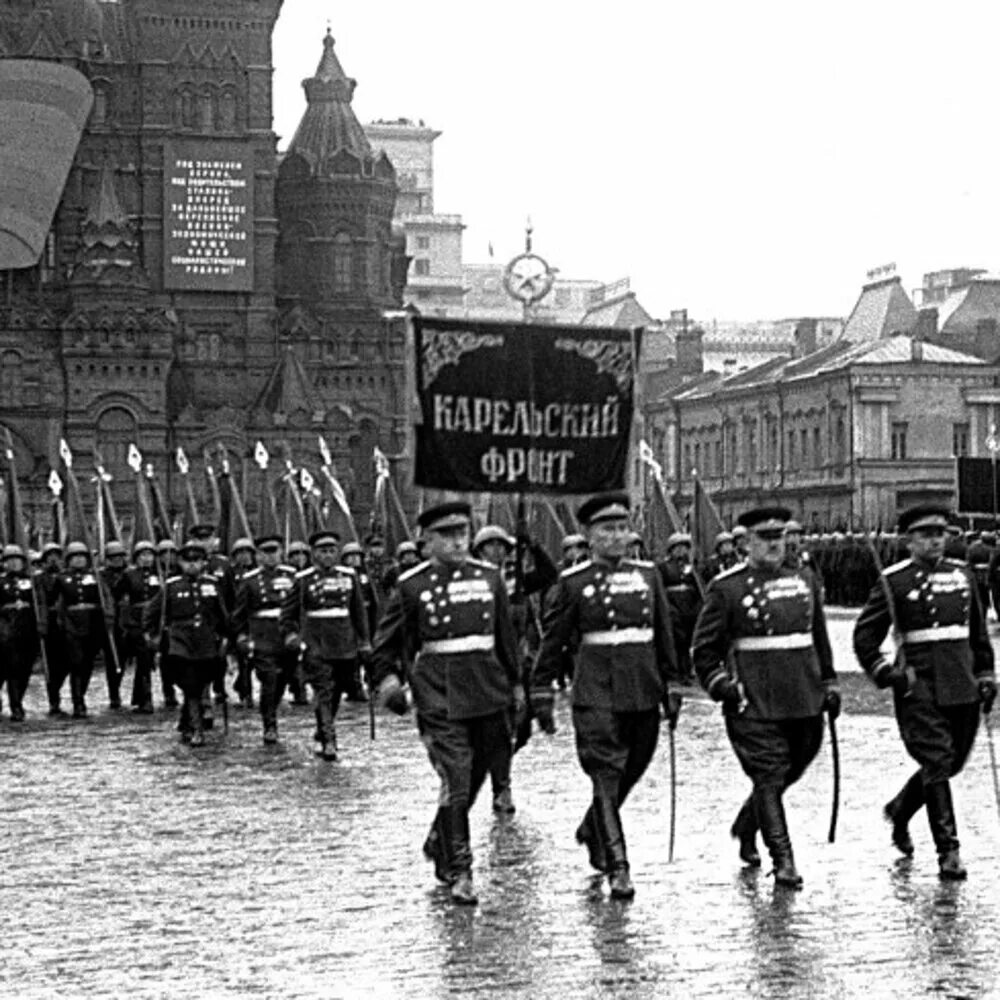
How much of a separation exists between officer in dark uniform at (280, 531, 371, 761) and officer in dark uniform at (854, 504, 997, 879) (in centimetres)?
702

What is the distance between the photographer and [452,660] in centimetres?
1130

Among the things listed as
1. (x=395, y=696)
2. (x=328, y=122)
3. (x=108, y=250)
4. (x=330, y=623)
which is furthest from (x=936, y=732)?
(x=328, y=122)

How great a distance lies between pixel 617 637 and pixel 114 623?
15695 mm

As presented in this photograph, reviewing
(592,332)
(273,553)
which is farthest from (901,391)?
(592,332)

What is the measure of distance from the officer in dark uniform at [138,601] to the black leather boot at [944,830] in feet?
47.5

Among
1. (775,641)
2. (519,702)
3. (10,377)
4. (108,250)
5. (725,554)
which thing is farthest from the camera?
(108,250)

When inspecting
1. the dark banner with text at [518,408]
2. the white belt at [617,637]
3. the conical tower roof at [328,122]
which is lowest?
the white belt at [617,637]

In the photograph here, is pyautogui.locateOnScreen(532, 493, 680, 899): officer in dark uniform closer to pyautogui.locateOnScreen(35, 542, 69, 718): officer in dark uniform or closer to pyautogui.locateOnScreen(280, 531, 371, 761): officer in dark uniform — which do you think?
pyautogui.locateOnScreen(280, 531, 371, 761): officer in dark uniform

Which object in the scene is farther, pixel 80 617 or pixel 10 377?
pixel 10 377

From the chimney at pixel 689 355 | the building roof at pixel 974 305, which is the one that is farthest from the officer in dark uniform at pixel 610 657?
the chimney at pixel 689 355

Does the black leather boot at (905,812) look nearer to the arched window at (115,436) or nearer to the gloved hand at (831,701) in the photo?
the gloved hand at (831,701)

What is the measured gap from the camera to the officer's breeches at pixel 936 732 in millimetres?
11500

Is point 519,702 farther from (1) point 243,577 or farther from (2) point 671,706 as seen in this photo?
(1) point 243,577

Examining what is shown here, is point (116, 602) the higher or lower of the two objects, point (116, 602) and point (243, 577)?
the lower
